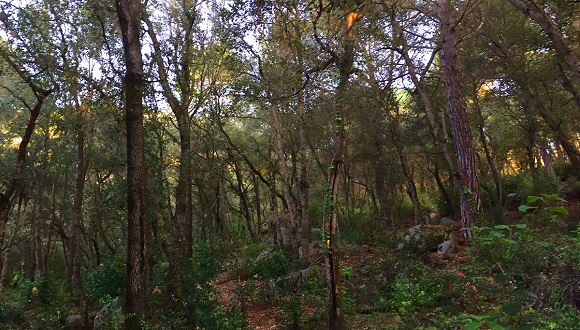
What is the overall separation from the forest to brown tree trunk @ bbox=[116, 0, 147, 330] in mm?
33

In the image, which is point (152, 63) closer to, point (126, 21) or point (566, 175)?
point (126, 21)

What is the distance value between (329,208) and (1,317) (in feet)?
36.5

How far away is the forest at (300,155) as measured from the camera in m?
6.39

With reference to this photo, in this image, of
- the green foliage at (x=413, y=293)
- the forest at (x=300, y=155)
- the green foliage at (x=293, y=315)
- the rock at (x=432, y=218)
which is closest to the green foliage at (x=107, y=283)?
the forest at (x=300, y=155)

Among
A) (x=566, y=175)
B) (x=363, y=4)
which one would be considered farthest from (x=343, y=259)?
(x=566, y=175)

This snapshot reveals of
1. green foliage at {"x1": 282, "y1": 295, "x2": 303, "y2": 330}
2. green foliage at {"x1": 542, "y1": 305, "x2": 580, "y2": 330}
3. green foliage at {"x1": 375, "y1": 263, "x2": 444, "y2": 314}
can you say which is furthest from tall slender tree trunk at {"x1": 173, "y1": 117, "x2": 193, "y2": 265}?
green foliage at {"x1": 542, "y1": 305, "x2": 580, "y2": 330}

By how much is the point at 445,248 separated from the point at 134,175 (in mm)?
8512

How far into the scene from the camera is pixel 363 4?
22.6ft

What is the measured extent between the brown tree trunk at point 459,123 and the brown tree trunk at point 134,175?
26.0 ft

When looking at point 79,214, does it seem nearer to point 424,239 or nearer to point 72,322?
point 72,322

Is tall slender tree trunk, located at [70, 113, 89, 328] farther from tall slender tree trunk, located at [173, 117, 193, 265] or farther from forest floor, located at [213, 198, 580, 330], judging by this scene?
forest floor, located at [213, 198, 580, 330]

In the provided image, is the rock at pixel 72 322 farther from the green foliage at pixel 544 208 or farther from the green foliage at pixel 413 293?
the green foliage at pixel 544 208

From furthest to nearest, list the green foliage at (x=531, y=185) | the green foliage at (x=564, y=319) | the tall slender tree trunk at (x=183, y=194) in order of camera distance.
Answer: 1. the green foliage at (x=531, y=185)
2. the tall slender tree trunk at (x=183, y=194)
3. the green foliage at (x=564, y=319)

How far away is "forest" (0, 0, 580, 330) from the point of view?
6.39 metres
